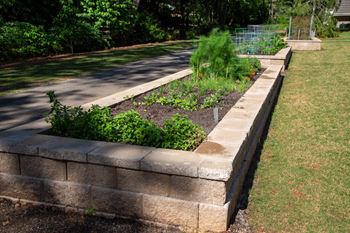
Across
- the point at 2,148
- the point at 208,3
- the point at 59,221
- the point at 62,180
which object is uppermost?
the point at 208,3

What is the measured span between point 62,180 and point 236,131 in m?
1.69

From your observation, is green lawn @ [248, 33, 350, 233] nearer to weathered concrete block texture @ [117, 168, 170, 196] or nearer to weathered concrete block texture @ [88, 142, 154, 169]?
weathered concrete block texture @ [117, 168, 170, 196]

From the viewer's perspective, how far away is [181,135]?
350cm

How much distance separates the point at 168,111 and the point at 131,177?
2.06 m

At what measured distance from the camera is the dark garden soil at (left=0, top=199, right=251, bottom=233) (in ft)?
9.85

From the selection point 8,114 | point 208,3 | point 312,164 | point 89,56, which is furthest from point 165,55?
point 208,3

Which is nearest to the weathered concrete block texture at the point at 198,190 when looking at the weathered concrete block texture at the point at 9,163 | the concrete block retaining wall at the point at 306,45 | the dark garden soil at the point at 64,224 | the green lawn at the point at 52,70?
the dark garden soil at the point at 64,224

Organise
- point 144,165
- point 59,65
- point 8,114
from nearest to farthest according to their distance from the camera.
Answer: point 144,165 → point 8,114 → point 59,65

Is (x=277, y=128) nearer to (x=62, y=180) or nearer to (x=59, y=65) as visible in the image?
(x=62, y=180)

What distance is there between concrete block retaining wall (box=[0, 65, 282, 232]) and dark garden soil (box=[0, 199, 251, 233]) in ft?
0.26

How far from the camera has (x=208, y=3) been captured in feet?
99.2

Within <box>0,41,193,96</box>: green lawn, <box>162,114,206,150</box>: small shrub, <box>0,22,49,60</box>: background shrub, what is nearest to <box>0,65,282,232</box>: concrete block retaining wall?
<box>162,114,206,150</box>: small shrub

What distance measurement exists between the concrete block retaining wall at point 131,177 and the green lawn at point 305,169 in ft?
1.26

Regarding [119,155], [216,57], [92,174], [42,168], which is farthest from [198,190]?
[216,57]
